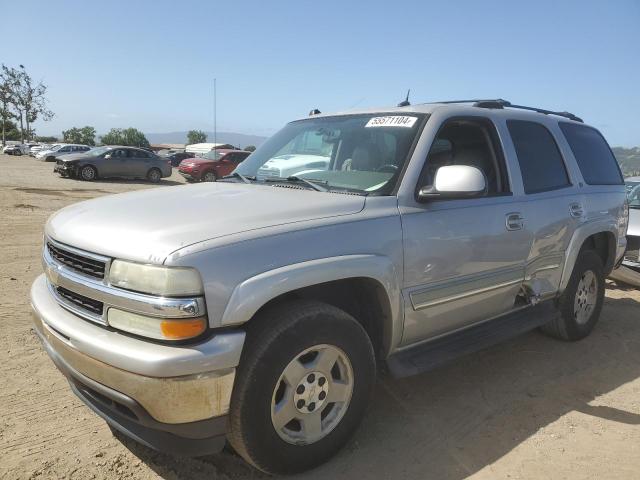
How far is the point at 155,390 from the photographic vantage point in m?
2.09

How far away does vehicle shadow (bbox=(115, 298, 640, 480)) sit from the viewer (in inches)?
106

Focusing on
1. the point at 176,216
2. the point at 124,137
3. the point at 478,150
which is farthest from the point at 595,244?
the point at 124,137

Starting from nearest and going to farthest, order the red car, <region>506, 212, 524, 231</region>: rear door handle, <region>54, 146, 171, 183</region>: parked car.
A: <region>506, 212, 524, 231</region>: rear door handle < <region>54, 146, 171, 183</region>: parked car < the red car

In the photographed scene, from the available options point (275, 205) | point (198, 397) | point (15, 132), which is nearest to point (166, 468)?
point (198, 397)

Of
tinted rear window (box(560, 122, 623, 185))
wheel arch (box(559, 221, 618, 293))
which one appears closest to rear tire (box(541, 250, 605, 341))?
wheel arch (box(559, 221, 618, 293))

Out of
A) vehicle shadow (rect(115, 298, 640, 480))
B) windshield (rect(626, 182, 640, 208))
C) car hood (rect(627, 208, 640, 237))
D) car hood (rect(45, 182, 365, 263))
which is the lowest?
vehicle shadow (rect(115, 298, 640, 480))

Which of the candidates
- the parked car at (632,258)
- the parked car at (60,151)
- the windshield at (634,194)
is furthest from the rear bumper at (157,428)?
the parked car at (60,151)

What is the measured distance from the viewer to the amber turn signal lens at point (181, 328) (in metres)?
2.11

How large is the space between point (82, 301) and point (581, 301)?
4.16m

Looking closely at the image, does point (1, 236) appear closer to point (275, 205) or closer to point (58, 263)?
point (58, 263)

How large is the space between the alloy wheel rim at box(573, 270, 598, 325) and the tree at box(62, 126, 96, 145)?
279 feet

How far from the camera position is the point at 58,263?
104 inches

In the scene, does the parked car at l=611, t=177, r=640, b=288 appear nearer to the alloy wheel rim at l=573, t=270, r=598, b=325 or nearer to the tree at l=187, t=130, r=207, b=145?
the alloy wheel rim at l=573, t=270, r=598, b=325

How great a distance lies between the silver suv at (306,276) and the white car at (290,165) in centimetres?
2
